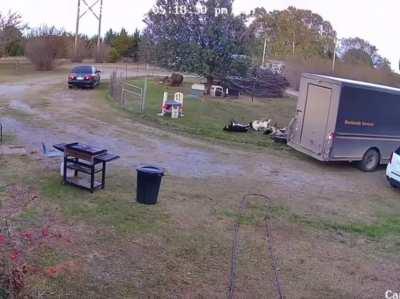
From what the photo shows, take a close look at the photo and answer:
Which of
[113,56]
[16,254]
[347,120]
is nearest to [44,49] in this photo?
[113,56]

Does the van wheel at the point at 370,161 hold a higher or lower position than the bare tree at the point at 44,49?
lower

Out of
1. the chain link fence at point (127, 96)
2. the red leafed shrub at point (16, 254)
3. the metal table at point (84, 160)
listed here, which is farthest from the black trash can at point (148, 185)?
the chain link fence at point (127, 96)

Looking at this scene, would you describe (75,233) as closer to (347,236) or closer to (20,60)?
(347,236)

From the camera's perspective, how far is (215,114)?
2414 cm

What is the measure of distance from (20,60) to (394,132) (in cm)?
3839

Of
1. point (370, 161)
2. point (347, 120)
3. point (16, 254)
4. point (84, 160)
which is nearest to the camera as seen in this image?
point (16, 254)

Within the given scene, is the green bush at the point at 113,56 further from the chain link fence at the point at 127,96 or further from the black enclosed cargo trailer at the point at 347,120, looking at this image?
the black enclosed cargo trailer at the point at 347,120

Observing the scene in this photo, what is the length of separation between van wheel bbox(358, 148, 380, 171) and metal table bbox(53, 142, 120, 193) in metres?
8.64

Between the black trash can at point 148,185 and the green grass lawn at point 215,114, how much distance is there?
8650mm

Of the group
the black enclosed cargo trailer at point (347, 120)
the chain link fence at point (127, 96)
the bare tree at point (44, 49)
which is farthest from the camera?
the bare tree at point (44, 49)

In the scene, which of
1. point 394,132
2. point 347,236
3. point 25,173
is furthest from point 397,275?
point 394,132

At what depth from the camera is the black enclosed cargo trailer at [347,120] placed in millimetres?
14922

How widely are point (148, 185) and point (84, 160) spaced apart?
1610 millimetres

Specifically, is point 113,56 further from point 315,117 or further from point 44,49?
point 315,117
